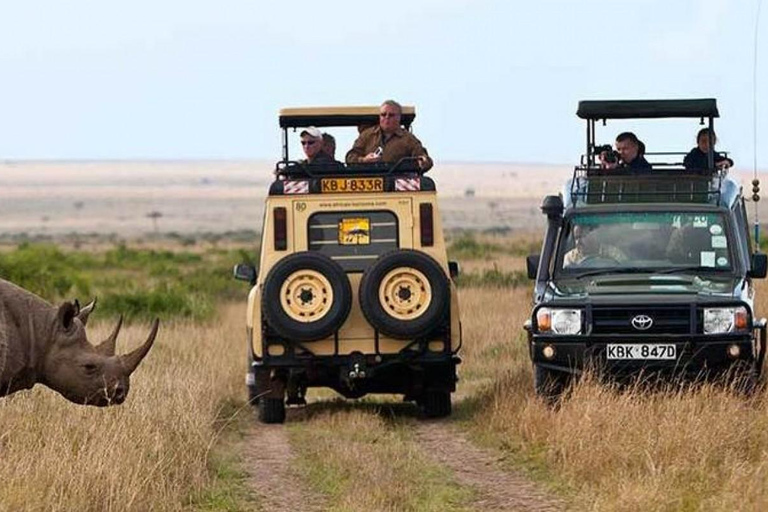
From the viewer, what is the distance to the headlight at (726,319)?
15.0 metres

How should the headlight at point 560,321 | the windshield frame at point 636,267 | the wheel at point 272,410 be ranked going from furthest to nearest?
the wheel at point 272,410 → the windshield frame at point 636,267 → the headlight at point 560,321

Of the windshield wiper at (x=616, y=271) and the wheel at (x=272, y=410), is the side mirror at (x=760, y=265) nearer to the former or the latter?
the windshield wiper at (x=616, y=271)

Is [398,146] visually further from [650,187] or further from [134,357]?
[134,357]

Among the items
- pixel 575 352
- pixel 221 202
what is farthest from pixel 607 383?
pixel 221 202

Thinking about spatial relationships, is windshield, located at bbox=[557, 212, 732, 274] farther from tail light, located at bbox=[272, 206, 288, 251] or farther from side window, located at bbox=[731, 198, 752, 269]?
tail light, located at bbox=[272, 206, 288, 251]

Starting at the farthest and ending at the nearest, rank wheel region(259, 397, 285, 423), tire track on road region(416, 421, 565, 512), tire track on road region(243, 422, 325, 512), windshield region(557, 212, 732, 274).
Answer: wheel region(259, 397, 285, 423)
windshield region(557, 212, 732, 274)
tire track on road region(243, 422, 325, 512)
tire track on road region(416, 421, 565, 512)

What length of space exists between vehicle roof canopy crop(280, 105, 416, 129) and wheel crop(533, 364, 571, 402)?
3.59m

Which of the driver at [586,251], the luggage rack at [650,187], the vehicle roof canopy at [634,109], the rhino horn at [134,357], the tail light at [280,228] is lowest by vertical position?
the rhino horn at [134,357]

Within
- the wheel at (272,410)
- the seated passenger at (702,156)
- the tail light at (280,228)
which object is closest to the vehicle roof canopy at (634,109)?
the seated passenger at (702,156)

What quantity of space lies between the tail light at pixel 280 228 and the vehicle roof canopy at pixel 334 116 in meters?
1.51

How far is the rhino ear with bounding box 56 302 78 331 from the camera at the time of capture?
44.8 ft

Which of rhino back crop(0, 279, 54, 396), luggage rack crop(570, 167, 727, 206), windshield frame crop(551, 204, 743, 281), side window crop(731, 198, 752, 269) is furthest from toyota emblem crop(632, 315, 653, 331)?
rhino back crop(0, 279, 54, 396)

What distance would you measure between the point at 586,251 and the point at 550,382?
145cm

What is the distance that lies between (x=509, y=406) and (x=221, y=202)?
176m
